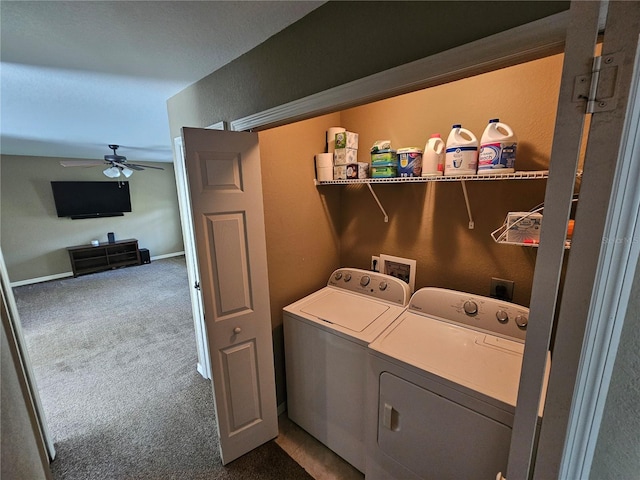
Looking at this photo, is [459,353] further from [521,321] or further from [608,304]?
[608,304]

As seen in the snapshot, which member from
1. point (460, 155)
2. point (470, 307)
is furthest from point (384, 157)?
point (470, 307)

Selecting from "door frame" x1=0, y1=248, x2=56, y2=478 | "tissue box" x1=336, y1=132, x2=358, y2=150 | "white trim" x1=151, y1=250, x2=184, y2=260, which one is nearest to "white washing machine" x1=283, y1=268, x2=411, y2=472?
"tissue box" x1=336, y1=132, x2=358, y2=150

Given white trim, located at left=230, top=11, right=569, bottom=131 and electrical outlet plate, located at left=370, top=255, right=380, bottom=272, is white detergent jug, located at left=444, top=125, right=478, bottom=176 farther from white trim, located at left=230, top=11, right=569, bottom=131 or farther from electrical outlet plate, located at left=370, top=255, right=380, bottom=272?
electrical outlet plate, located at left=370, top=255, right=380, bottom=272

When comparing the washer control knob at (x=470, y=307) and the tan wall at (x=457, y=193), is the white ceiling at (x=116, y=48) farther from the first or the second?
the washer control knob at (x=470, y=307)

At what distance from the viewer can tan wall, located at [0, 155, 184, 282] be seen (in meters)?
4.77

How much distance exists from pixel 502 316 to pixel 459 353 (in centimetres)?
33

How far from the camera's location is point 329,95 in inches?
41.7

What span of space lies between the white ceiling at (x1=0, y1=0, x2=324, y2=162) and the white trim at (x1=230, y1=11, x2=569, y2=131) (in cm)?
37

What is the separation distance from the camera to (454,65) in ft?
2.48

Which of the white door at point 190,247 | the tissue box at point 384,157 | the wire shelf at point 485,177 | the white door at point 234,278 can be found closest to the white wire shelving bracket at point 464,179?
the wire shelf at point 485,177

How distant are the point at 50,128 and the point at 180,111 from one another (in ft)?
6.77

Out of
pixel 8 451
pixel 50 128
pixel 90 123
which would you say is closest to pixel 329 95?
pixel 8 451

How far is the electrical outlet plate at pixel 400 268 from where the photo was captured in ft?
6.28

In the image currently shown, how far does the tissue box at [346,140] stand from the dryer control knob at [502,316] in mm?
1345
